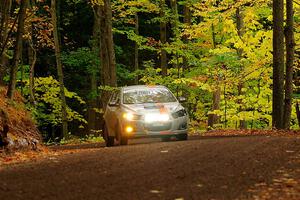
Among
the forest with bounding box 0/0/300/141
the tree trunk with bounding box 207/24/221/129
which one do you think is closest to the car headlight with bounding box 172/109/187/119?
the forest with bounding box 0/0/300/141

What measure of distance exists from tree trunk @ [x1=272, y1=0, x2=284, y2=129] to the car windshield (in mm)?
3769

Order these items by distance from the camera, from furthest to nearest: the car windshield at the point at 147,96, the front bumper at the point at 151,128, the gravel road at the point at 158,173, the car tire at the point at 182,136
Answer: the car windshield at the point at 147,96, the car tire at the point at 182,136, the front bumper at the point at 151,128, the gravel road at the point at 158,173

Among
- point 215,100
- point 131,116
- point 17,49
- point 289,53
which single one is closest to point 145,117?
point 131,116

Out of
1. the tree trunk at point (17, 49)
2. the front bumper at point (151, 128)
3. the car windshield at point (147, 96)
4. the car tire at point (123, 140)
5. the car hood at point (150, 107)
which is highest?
the tree trunk at point (17, 49)

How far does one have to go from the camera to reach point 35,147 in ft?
42.7

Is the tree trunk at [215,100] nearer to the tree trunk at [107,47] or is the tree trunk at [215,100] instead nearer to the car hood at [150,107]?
the tree trunk at [107,47]

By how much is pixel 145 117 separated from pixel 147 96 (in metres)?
1.31

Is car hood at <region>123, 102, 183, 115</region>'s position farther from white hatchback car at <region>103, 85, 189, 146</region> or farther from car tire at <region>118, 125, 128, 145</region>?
car tire at <region>118, 125, 128, 145</region>

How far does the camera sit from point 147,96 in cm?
1483

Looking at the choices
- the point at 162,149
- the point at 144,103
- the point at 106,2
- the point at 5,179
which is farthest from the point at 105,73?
the point at 5,179

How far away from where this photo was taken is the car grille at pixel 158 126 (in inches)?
536

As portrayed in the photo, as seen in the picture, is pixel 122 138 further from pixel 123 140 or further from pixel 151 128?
pixel 151 128

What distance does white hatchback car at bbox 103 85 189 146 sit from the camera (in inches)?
536

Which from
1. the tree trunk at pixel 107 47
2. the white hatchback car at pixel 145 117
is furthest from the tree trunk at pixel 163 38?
the white hatchback car at pixel 145 117
